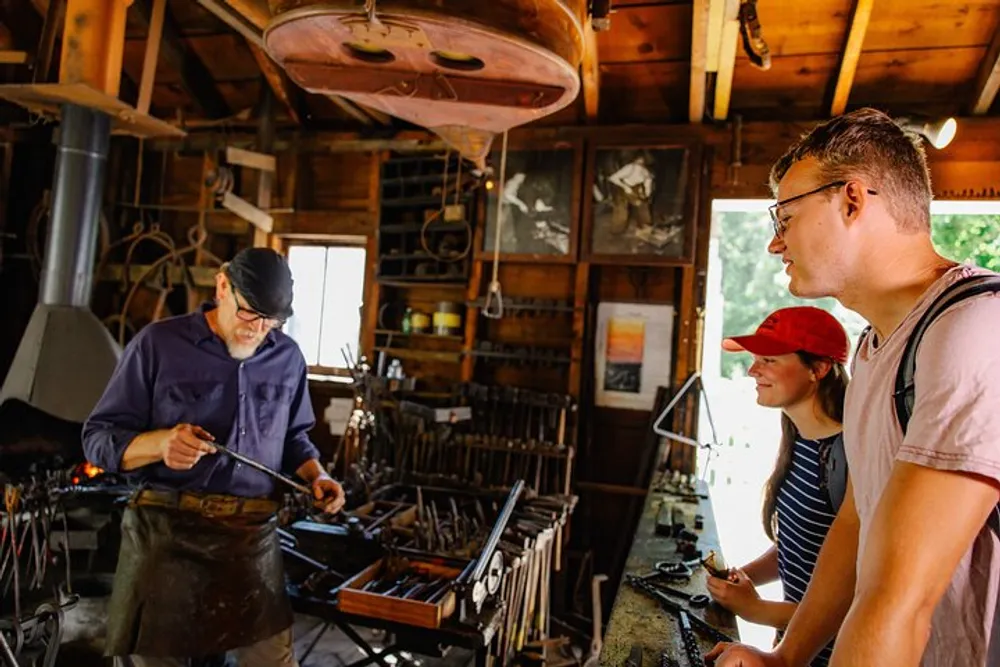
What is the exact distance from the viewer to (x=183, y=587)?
2.37 metres

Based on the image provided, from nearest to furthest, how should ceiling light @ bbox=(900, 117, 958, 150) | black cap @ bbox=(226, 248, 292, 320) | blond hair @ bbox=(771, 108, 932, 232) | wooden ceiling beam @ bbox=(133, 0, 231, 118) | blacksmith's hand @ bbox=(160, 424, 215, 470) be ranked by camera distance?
1. blond hair @ bbox=(771, 108, 932, 232)
2. blacksmith's hand @ bbox=(160, 424, 215, 470)
3. black cap @ bbox=(226, 248, 292, 320)
4. ceiling light @ bbox=(900, 117, 958, 150)
5. wooden ceiling beam @ bbox=(133, 0, 231, 118)

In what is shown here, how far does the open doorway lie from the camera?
4.61 meters

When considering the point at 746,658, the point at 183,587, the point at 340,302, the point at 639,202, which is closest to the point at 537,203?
the point at 639,202

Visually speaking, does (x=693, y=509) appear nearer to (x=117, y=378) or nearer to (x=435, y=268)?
(x=435, y=268)

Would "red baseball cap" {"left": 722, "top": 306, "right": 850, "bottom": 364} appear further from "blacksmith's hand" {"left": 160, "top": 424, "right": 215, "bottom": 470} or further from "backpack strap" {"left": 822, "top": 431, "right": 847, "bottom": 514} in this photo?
"blacksmith's hand" {"left": 160, "top": 424, "right": 215, "bottom": 470}

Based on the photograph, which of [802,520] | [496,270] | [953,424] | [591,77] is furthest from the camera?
[496,270]

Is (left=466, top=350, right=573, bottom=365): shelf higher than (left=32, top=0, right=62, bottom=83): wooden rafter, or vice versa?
(left=32, top=0, right=62, bottom=83): wooden rafter

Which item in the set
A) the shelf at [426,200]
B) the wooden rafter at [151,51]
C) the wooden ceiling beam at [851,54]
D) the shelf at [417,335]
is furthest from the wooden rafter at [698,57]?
the wooden rafter at [151,51]

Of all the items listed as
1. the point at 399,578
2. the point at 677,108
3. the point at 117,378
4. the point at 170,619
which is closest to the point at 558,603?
the point at 399,578

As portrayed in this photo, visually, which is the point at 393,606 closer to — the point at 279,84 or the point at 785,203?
the point at 785,203

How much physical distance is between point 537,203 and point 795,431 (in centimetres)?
296

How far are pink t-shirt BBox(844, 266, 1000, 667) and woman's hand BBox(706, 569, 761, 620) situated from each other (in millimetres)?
928

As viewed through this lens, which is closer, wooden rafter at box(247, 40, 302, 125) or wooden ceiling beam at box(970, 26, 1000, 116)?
wooden ceiling beam at box(970, 26, 1000, 116)

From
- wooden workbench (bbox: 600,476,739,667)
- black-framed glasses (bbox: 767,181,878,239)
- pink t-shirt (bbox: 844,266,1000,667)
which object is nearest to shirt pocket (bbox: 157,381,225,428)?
wooden workbench (bbox: 600,476,739,667)
